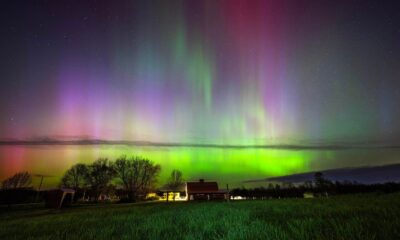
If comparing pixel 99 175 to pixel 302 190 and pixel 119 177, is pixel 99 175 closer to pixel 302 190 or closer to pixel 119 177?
pixel 119 177

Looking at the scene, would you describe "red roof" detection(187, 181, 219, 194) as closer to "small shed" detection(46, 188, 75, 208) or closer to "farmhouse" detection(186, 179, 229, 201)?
"farmhouse" detection(186, 179, 229, 201)

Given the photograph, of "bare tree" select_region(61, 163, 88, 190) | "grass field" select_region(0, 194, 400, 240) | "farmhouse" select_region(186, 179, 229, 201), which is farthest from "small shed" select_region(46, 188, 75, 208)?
"bare tree" select_region(61, 163, 88, 190)

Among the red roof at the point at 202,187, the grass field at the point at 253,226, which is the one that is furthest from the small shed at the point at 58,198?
the grass field at the point at 253,226

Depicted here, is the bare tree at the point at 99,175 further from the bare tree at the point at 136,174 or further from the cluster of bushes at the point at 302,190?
the cluster of bushes at the point at 302,190

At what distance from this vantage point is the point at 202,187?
8231 cm

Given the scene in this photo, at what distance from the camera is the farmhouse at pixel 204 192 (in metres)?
78.1

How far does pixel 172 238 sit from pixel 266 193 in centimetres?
10184

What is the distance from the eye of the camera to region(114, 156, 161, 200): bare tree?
96312 millimetres

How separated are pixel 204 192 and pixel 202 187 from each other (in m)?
3.30

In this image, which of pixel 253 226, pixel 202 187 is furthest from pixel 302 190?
pixel 253 226

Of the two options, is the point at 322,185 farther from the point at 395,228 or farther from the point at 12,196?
the point at 395,228

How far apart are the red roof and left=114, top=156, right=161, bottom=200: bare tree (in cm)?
2097

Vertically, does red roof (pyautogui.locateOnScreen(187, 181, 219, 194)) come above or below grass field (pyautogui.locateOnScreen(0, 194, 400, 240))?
below

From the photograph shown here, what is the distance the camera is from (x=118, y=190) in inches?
3915
